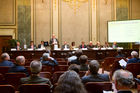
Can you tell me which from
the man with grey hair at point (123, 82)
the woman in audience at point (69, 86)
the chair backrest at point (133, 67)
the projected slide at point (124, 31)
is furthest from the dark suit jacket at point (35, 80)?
the projected slide at point (124, 31)

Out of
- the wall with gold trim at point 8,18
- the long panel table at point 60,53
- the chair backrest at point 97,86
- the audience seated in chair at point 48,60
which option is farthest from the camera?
the wall with gold trim at point 8,18

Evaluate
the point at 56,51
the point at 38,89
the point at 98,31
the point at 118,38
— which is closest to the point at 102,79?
the point at 38,89

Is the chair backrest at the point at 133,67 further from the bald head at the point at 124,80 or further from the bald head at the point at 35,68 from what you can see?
the bald head at the point at 124,80

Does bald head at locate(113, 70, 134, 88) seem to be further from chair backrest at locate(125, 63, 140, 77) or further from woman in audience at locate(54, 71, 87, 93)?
chair backrest at locate(125, 63, 140, 77)

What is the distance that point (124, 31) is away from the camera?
1177 cm

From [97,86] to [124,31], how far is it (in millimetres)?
9405

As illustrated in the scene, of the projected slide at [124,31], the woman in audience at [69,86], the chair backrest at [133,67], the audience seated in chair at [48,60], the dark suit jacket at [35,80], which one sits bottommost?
the chair backrest at [133,67]

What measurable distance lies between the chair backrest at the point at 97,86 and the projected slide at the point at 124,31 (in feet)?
29.6

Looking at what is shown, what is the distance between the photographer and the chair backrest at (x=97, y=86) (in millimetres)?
2865

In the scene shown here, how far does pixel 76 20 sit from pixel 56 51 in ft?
12.3

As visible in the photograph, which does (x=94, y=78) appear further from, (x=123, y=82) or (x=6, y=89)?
(x=6, y=89)

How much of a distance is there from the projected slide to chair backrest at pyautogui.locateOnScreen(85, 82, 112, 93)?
903 cm

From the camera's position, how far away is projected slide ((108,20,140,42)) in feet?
37.2

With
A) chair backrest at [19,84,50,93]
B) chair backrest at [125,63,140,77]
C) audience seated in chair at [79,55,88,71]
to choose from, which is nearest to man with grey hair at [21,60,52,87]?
chair backrest at [19,84,50,93]
